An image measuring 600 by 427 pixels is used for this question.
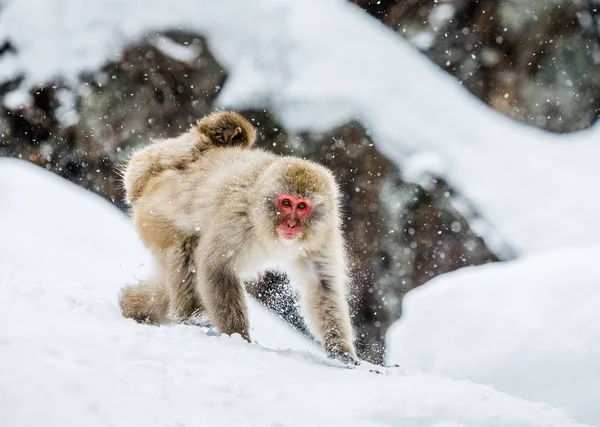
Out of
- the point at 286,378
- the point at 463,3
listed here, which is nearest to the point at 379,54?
the point at 463,3

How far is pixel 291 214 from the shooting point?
11.3 ft

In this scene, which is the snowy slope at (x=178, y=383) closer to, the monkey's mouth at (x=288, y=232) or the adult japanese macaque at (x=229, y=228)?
the adult japanese macaque at (x=229, y=228)

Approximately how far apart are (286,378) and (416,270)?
4140mm

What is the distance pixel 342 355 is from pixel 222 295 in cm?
68

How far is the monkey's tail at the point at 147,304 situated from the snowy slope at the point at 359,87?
3.42 meters

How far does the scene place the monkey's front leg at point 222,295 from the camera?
349 centimetres

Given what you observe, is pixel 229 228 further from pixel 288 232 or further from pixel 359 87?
pixel 359 87

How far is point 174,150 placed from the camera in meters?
4.20

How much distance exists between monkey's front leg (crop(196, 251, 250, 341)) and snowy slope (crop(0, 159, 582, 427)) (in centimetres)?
15

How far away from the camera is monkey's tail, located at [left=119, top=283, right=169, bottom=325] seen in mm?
3977

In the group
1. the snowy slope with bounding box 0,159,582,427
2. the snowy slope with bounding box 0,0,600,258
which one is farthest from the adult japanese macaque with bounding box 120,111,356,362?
the snowy slope with bounding box 0,0,600,258

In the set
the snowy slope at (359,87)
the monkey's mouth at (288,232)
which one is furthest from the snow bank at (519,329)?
the monkey's mouth at (288,232)

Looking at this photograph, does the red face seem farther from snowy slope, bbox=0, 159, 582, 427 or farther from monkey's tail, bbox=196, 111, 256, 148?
monkey's tail, bbox=196, 111, 256, 148

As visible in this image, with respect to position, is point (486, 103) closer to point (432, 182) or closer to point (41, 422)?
point (432, 182)
